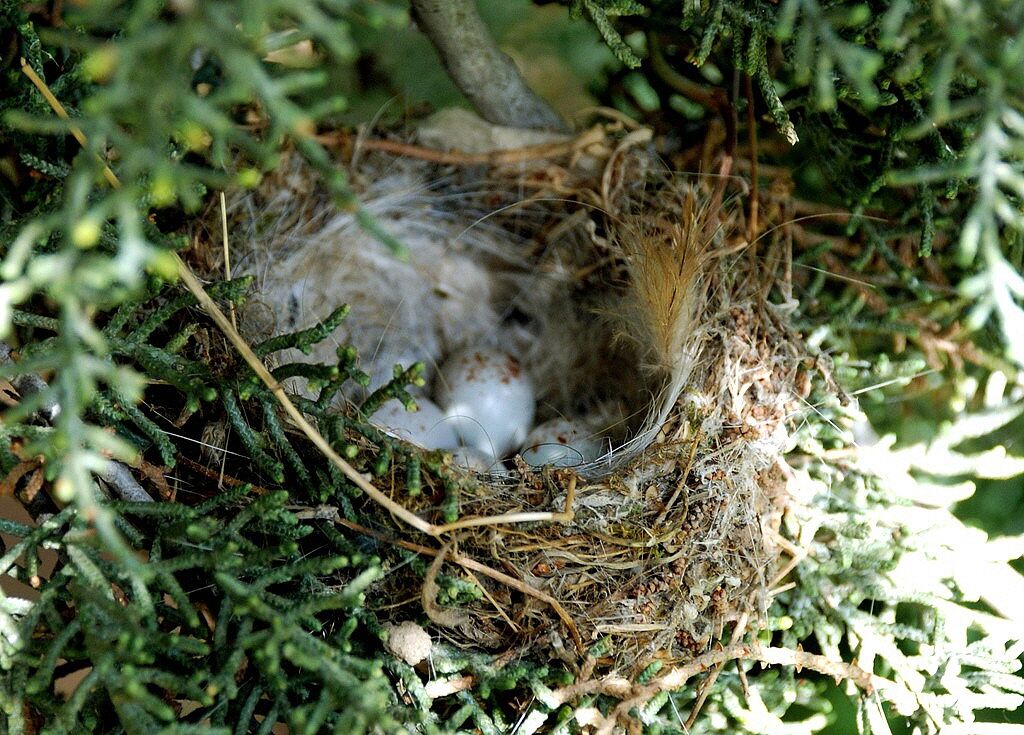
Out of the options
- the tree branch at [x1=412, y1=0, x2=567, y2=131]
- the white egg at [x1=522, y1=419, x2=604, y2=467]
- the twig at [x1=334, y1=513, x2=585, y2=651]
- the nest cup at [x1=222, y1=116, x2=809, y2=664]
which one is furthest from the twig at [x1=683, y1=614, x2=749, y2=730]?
the tree branch at [x1=412, y1=0, x2=567, y2=131]

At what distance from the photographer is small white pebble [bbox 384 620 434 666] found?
113cm

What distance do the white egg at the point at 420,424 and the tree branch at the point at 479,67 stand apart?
574 mm

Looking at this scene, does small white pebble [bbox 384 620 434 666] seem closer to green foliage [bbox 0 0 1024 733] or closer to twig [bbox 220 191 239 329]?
green foliage [bbox 0 0 1024 733]

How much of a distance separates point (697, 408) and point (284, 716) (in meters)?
0.74

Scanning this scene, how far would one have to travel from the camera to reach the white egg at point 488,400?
1627 millimetres

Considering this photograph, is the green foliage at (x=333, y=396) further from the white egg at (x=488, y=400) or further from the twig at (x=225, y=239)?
the white egg at (x=488, y=400)

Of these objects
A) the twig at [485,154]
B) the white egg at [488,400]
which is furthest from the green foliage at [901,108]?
the white egg at [488,400]

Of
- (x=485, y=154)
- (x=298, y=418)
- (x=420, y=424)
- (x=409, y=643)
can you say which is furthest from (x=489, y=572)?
(x=485, y=154)

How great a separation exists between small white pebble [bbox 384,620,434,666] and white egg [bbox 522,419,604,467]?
42 centimetres

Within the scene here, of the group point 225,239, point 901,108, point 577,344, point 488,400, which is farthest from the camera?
point 577,344

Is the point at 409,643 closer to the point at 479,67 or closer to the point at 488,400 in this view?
the point at 488,400

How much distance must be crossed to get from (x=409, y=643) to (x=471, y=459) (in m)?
0.40

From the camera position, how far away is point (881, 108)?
1.31 metres

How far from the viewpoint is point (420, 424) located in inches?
61.5
